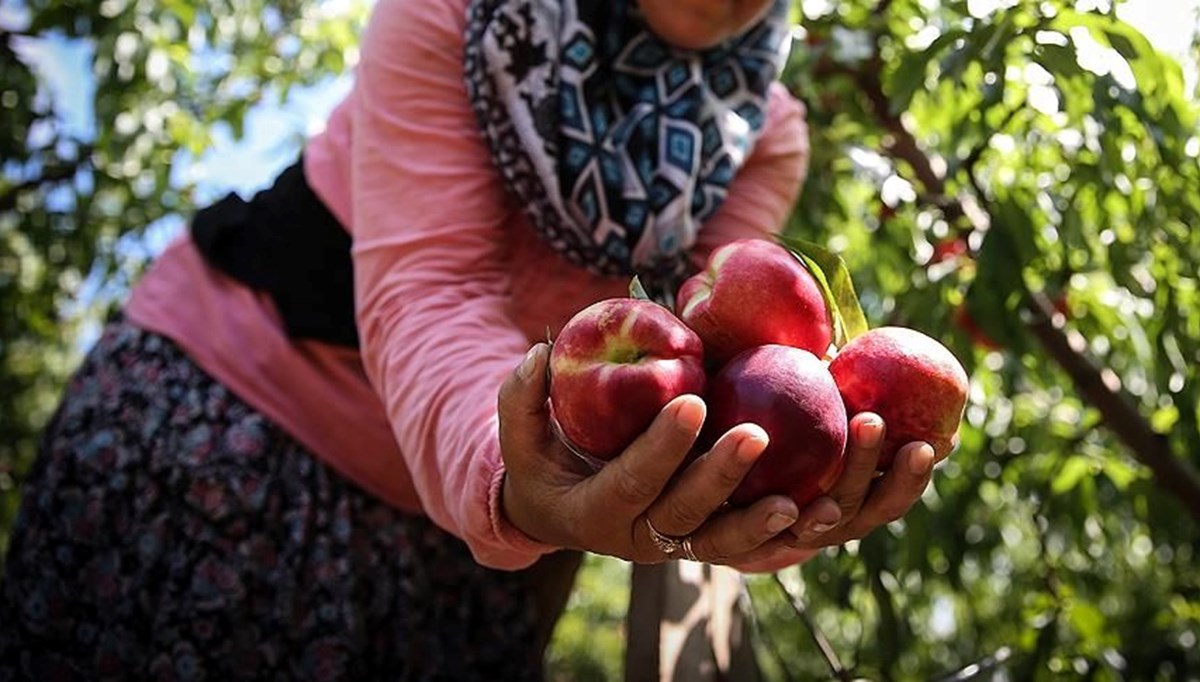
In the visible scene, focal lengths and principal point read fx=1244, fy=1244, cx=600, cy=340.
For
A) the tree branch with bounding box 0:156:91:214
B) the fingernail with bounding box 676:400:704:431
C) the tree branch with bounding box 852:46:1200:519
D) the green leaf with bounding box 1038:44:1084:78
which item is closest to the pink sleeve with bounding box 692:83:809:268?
the tree branch with bounding box 852:46:1200:519

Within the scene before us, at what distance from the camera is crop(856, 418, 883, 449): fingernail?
2.72ft

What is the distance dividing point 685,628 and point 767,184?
0.61 meters

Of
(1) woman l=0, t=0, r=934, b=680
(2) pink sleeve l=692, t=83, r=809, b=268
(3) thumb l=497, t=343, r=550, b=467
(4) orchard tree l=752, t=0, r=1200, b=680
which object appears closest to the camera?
(3) thumb l=497, t=343, r=550, b=467

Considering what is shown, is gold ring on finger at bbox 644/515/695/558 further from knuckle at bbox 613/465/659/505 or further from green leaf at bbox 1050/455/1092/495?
green leaf at bbox 1050/455/1092/495

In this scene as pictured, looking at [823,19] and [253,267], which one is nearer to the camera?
[253,267]

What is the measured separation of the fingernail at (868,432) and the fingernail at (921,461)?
3cm

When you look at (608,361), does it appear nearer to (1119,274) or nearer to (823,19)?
(1119,274)

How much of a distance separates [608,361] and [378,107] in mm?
611

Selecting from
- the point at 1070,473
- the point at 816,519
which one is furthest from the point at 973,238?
the point at 816,519

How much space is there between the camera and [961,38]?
1.46 metres

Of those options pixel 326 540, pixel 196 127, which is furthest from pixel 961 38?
pixel 196 127

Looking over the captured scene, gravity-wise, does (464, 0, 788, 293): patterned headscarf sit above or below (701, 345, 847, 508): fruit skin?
below

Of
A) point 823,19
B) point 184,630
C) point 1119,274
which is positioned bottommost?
point 184,630

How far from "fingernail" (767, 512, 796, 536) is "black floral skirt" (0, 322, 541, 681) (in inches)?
33.5
